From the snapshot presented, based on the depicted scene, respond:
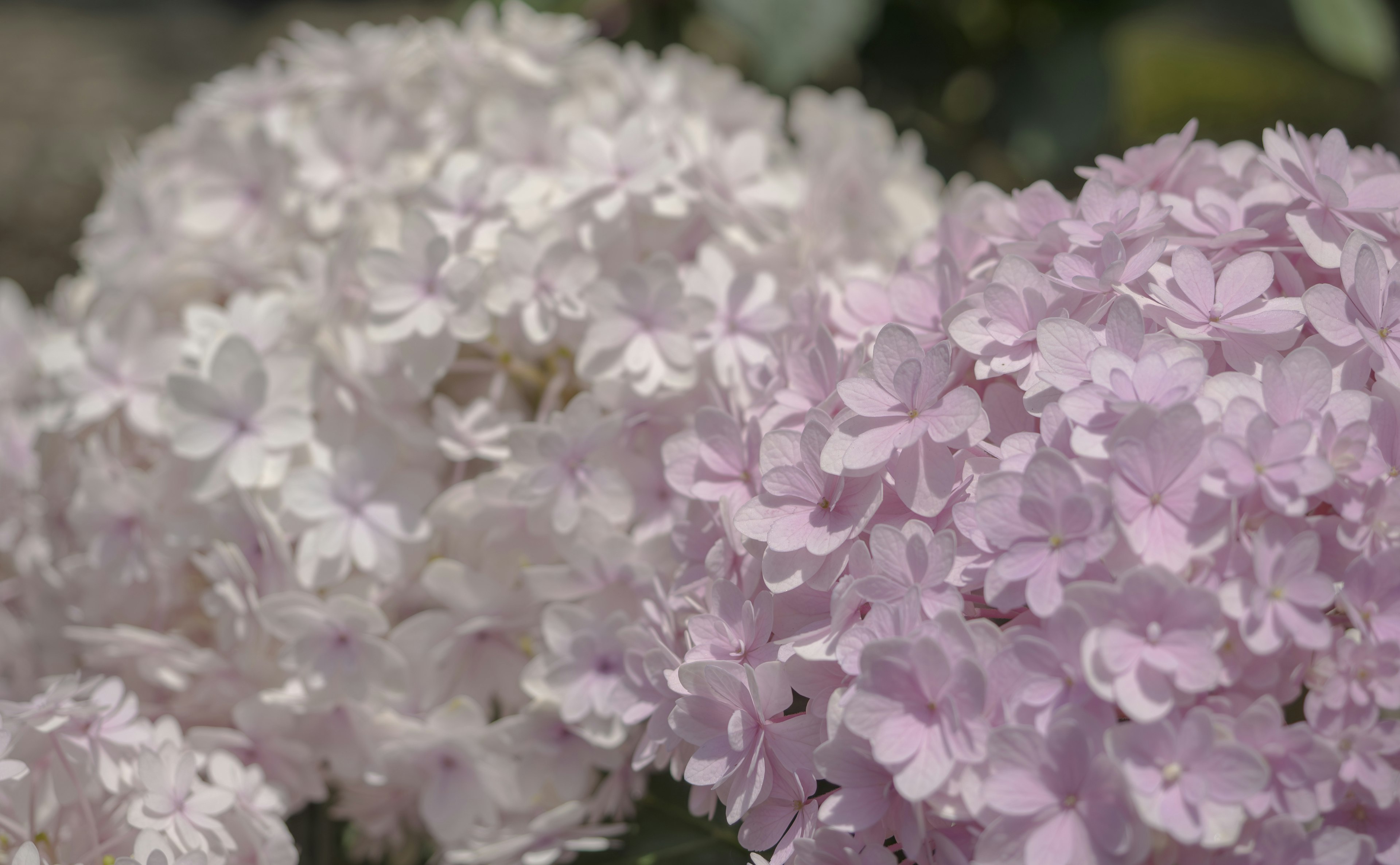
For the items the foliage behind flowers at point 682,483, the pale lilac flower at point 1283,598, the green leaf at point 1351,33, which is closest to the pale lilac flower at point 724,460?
the foliage behind flowers at point 682,483

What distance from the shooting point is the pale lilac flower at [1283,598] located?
1.17ft

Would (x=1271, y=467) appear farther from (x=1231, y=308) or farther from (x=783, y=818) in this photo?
(x=783, y=818)

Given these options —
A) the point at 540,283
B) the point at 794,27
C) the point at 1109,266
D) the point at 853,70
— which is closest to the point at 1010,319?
the point at 1109,266

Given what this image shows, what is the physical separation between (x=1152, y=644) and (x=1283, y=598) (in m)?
0.05

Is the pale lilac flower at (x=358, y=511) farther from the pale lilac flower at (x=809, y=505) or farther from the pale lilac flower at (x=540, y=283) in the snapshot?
the pale lilac flower at (x=809, y=505)

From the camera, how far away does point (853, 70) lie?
1.34m

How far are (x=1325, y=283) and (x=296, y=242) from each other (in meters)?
0.65

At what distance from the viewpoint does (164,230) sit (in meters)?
0.77

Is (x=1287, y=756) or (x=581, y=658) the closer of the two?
(x=1287, y=756)

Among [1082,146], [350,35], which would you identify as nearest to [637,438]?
[350,35]

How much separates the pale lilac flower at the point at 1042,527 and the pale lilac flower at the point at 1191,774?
0.05 metres

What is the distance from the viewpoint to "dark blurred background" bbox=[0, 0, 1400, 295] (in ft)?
3.90

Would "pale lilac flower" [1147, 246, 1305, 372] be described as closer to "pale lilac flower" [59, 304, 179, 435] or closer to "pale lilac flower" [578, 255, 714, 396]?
"pale lilac flower" [578, 255, 714, 396]

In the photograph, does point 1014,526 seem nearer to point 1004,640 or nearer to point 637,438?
point 1004,640
